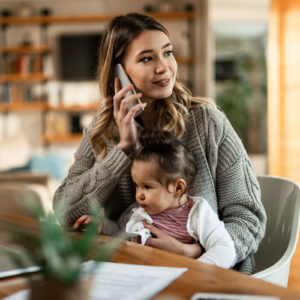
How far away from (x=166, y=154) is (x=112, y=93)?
442 millimetres

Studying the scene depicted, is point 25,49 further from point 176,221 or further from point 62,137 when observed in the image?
point 176,221

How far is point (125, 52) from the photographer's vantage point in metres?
1.45

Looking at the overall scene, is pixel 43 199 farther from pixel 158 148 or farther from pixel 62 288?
pixel 62 288

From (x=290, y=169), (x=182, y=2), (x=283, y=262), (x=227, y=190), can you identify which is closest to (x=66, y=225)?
(x=227, y=190)

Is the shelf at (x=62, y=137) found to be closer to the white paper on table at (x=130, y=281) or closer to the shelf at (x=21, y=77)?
the shelf at (x=21, y=77)

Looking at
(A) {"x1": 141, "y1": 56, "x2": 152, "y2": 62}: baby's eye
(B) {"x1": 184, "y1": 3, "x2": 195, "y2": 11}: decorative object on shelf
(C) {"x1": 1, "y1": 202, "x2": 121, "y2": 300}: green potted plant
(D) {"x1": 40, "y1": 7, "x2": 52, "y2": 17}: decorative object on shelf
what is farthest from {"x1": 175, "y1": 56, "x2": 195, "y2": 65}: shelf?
(C) {"x1": 1, "y1": 202, "x2": 121, "y2": 300}: green potted plant

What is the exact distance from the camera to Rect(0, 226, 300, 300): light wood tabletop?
66 cm

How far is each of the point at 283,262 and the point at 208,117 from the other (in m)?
0.52

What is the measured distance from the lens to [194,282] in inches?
28.2

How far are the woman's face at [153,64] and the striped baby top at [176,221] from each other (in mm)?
359

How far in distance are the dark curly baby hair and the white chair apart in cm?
29

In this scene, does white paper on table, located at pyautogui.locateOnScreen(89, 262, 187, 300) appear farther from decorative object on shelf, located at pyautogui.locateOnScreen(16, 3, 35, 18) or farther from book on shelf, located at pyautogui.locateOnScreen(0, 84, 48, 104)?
decorative object on shelf, located at pyautogui.locateOnScreen(16, 3, 35, 18)

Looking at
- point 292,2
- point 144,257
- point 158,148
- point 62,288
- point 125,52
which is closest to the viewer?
point 62,288

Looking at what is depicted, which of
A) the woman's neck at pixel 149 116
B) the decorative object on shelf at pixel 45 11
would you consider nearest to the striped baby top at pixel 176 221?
the woman's neck at pixel 149 116
